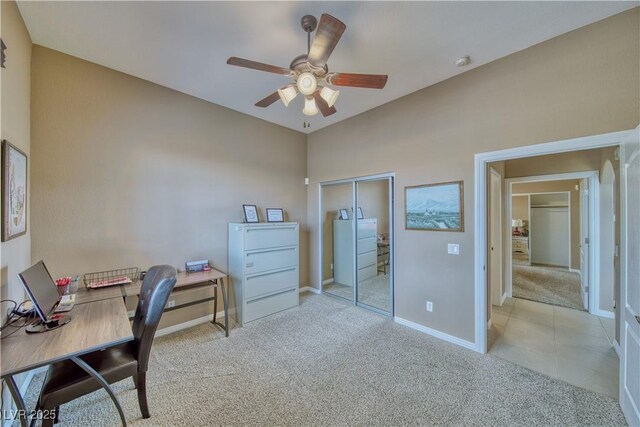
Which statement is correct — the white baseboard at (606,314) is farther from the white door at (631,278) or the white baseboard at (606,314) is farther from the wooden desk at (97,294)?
the wooden desk at (97,294)

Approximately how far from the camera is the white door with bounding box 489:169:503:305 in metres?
3.56

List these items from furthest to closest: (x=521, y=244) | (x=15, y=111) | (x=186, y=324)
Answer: (x=521, y=244) < (x=186, y=324) < (x=15, y=111)

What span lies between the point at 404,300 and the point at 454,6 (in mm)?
3010

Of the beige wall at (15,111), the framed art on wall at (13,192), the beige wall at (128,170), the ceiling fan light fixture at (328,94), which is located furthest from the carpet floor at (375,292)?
the framed art on wall at (13,192)

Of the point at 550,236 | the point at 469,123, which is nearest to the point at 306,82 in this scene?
the point at 469,123

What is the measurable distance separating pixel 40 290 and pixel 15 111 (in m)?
1.37

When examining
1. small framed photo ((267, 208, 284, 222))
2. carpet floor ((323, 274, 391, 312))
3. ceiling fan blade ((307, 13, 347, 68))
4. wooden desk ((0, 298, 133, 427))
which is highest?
ceiling fan blade ((307, 13, 347, 68))

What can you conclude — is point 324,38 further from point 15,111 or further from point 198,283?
point 198,283

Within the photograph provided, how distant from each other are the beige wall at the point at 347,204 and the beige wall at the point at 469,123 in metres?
0.27

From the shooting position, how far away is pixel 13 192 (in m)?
1.68

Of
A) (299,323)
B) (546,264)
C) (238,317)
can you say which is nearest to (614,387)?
(299,323)

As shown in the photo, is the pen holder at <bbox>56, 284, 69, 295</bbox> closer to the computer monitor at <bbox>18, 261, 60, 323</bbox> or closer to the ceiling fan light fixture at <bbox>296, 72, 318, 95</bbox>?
the computer monitor at <bbox>18, 261, 60, 323</bbox>

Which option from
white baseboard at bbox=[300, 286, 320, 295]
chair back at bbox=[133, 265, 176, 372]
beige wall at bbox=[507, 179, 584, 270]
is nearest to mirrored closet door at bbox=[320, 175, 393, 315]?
white baseboard at bbox=[300, 286, 320, 295]

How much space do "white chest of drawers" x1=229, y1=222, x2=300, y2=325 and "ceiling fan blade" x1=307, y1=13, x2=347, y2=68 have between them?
6.97 feet
